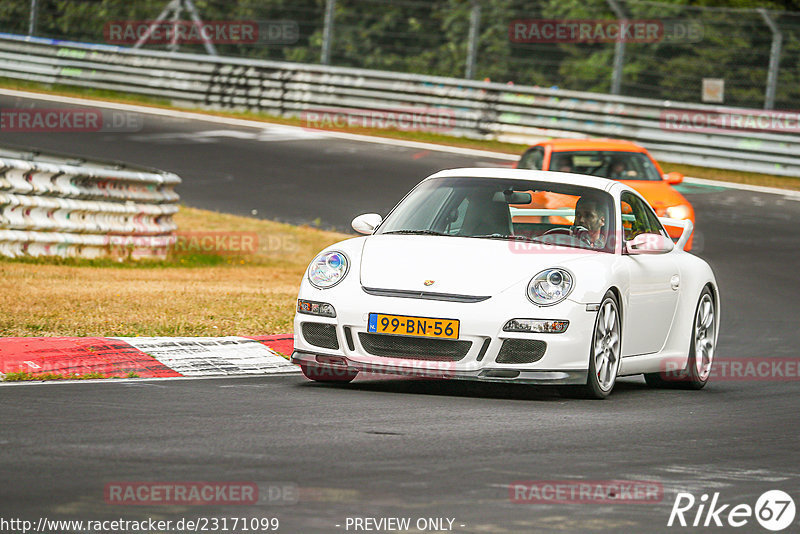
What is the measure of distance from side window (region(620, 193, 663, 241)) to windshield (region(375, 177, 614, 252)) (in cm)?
40

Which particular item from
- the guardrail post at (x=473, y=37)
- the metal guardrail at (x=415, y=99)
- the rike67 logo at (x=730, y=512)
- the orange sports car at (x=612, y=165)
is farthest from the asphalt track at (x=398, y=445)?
the guardrail post at (x=473, y=37)

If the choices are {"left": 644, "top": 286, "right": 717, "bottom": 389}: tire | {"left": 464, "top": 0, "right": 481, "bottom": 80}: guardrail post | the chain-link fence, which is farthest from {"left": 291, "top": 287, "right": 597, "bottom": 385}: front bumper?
{"left": 464, "top": 0, "right": 481, "bottom": 80}: guardrail post

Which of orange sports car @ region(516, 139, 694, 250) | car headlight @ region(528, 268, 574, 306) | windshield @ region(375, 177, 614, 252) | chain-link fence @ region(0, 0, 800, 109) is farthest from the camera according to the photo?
chain-link fence @ region(0, 0, 800, 109)

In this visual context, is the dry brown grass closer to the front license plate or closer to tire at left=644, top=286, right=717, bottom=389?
the front license plate

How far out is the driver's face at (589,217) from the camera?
9.32 metres

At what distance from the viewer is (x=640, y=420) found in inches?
311

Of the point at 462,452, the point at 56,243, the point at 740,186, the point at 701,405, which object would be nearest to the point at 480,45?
the point at 740,186

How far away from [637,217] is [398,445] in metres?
3.81

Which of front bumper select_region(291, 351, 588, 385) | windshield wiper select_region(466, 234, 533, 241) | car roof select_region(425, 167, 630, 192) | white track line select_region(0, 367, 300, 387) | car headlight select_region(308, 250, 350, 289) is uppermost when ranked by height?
car roof select_region(425, 167, 630, 192)

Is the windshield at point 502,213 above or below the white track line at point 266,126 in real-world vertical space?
below

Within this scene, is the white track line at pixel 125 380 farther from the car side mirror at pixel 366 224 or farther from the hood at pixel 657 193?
the hood at pixel 657 193

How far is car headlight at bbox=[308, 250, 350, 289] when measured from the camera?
27.9 ft

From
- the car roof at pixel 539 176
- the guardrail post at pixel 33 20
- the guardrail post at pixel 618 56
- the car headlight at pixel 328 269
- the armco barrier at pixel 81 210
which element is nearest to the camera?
the car headlight at pixel 328 269

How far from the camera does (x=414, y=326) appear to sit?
320 inches
